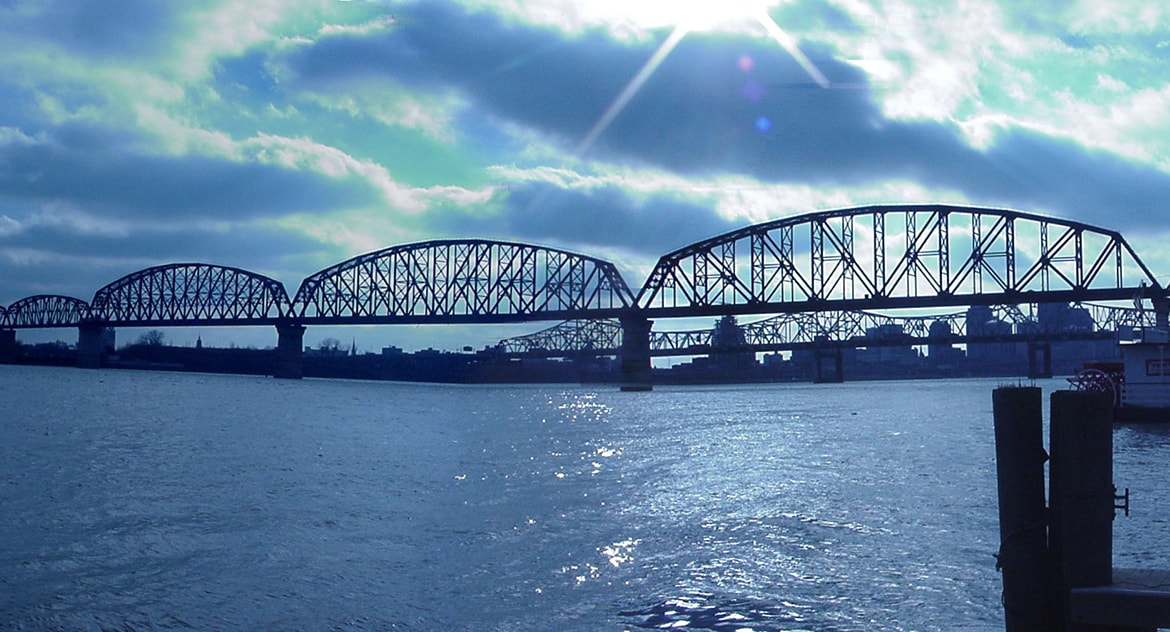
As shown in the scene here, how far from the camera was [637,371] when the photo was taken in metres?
138

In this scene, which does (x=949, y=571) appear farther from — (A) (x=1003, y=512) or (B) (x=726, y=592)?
(A) (x=1003, y=512)

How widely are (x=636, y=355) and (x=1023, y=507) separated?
436 feet

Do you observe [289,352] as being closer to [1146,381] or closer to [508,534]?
[1146,381]

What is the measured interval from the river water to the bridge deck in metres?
4.41

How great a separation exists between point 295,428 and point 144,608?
125 ft

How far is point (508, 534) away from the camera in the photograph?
798 inches

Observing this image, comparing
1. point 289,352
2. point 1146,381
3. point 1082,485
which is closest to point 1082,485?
point 1082,485

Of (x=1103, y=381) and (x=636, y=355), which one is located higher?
(x=636, y=355)

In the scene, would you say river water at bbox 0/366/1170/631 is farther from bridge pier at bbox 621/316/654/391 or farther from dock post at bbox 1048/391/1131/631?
bridge pier at bbox 621/316/654/391

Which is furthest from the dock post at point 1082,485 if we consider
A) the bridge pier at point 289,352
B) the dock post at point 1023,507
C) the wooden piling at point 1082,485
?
the bridge pier at point 289,352

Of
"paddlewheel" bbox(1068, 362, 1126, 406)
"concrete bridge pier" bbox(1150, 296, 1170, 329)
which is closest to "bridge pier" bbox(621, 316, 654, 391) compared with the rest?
"concrete bridge pier" bbox(1150, 296, 1170, 329)

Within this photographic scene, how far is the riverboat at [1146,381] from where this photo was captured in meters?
54.4

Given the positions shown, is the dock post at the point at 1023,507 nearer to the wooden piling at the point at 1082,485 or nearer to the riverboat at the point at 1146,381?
the wooden piling at the point at 1082,485

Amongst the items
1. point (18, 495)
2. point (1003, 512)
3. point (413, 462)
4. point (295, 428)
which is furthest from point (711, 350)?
point (1003, 512)
